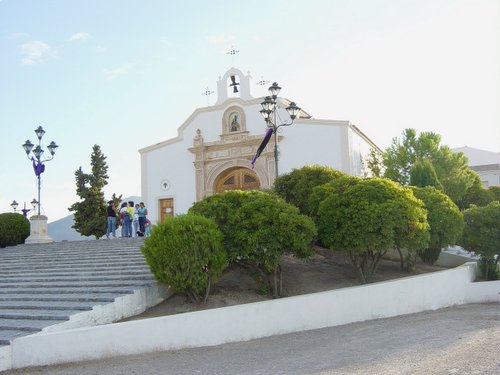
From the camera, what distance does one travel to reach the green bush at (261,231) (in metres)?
8.27

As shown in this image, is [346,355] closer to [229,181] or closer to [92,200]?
[229,181]

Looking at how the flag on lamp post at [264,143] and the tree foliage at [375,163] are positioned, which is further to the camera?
the tree foliage at [375,163]

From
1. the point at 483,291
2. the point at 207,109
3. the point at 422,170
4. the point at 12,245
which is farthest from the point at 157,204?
the point at 483,291

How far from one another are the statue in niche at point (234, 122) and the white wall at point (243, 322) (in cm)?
1345

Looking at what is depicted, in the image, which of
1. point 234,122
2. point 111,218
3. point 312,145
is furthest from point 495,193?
point 111,218

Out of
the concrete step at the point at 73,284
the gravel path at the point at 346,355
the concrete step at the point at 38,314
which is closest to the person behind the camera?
the gravel path at the point at 346,355

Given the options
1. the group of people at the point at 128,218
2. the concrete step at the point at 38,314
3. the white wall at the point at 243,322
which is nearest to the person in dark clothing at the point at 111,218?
the group of people at the point at 128,218

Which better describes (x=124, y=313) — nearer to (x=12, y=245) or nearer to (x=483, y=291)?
(x=483, y=291)

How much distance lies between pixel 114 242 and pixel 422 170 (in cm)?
1086

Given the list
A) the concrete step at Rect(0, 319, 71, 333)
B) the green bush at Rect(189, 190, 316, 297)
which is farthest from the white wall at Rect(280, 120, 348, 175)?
the concrete step at Rect(0, 319, 71, 333)

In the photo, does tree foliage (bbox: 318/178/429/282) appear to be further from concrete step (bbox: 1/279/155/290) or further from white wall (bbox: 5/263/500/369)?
concrete step (bbox: 1/279/155/290)

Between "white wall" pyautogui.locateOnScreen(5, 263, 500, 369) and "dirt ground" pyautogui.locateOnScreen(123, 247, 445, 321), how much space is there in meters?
0.82

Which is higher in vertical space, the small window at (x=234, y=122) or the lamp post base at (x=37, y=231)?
the small window at (x=234, y=122)

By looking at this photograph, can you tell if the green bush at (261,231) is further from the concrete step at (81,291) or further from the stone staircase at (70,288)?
the concrete step at (81,291)
